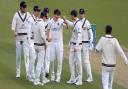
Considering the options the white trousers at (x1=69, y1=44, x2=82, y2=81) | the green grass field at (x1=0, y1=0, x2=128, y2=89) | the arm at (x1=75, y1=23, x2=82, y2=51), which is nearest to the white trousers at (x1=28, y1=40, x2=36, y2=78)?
the green grass field at (x1=0, y1=0, x2=128, y2=89)

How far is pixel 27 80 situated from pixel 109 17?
2146 centimetres

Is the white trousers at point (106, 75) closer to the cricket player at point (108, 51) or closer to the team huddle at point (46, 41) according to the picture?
the cricket player at point (108, 51)

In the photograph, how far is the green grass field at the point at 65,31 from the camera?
17.1 metres

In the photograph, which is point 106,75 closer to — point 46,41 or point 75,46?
point 75,46

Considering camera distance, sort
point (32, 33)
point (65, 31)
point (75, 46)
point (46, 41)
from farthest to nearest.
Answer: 1. point (65, 31)
2. point (32, 33)
3. point (75, 46)
4. point (46, 41)

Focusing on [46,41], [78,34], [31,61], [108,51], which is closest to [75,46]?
[78,34]

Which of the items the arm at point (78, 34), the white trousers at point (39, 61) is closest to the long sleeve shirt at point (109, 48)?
the arm at point (78, 34)

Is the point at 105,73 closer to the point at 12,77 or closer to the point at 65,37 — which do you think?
the point at 12,77

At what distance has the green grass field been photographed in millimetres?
17109

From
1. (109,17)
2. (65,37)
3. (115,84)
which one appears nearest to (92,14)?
(109,17)

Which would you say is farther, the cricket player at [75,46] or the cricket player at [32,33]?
the cricket player at [75,46]

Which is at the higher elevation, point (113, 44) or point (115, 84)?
point (113, 44)

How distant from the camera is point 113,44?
15141mm

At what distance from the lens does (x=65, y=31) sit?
1217 inches
